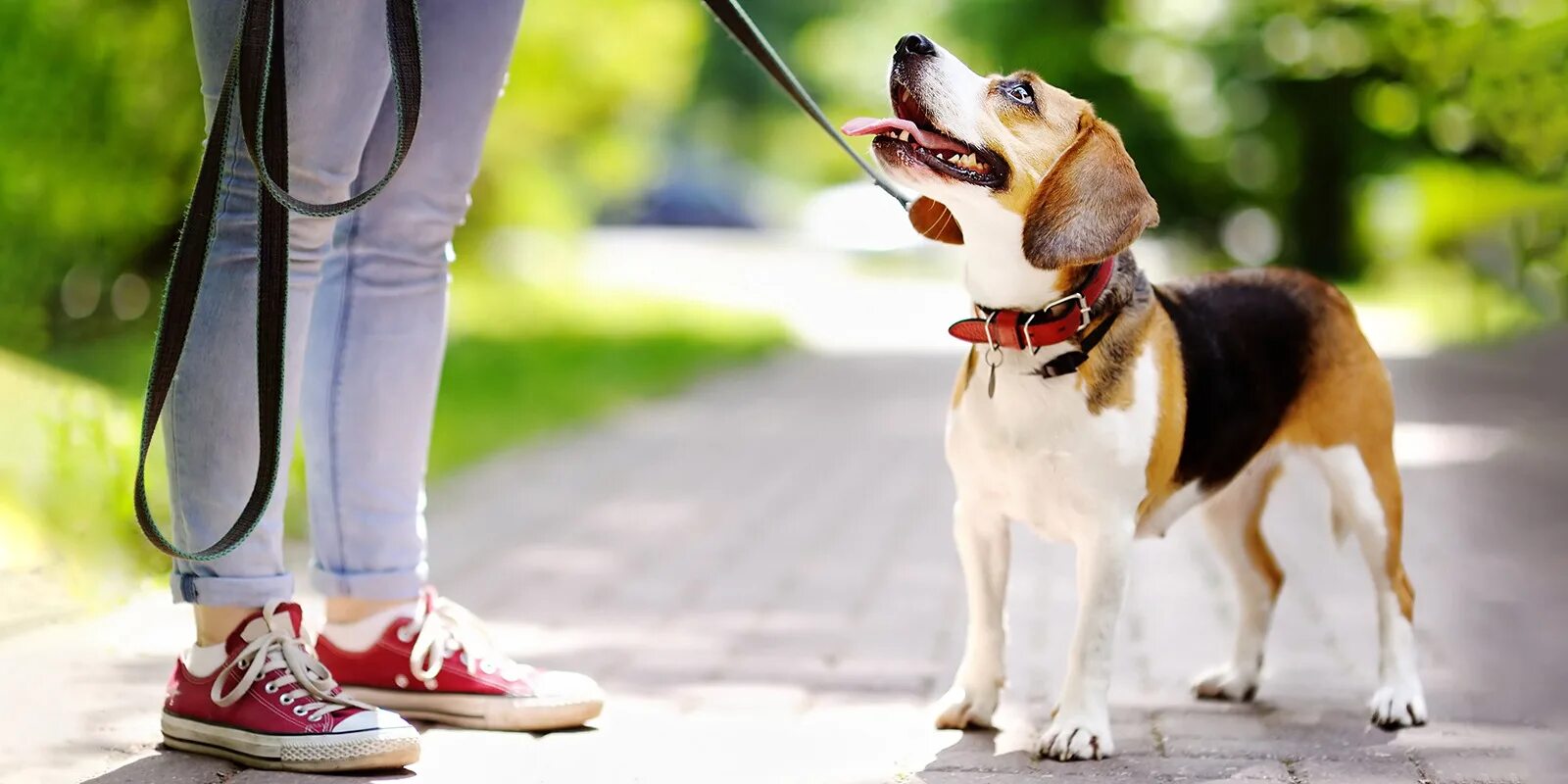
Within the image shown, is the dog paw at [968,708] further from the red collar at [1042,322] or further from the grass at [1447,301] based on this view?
the grass at [1447,301]

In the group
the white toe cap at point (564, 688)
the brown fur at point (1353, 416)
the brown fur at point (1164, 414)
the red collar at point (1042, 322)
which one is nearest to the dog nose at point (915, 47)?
the red collar at point (1042, 322)

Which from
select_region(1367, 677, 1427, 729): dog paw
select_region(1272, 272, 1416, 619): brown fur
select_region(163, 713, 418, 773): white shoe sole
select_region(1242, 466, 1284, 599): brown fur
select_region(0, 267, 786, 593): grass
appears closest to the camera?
select_region(163, 713, 418, 773): white shoe sole

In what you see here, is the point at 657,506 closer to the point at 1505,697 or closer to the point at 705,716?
the point at 705,716

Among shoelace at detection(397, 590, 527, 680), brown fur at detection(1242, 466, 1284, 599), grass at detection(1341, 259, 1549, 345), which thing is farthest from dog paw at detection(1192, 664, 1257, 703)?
grass at detection(1341, 259, 1549, 345)

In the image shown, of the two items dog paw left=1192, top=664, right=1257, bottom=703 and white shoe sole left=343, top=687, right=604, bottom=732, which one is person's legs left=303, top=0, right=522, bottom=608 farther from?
dog paw left=1192, top=664, right=1257, bottom=703

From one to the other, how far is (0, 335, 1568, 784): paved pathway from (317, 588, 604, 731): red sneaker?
2.4 inches

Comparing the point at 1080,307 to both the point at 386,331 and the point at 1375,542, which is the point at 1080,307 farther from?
the point at 386,331

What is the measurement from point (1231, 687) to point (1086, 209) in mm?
1363

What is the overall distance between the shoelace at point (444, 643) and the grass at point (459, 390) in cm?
174

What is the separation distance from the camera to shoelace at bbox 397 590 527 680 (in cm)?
351

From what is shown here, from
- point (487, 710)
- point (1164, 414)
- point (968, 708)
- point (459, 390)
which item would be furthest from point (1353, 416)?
point (459, 390)

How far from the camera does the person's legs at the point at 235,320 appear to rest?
308 cm

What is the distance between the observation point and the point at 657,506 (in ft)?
23.3

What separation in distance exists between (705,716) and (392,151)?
1372mm
